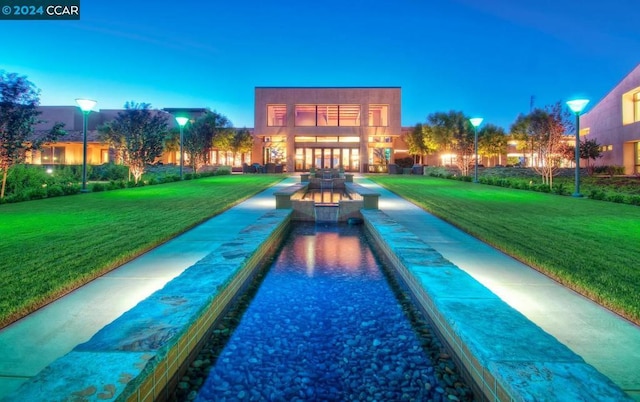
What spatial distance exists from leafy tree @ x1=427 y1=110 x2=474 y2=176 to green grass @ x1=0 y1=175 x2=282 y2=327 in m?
23.3

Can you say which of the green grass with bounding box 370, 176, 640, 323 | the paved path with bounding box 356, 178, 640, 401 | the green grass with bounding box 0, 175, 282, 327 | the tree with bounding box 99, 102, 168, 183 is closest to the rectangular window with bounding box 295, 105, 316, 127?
the tree with bounding box 99, 102, 168, 183

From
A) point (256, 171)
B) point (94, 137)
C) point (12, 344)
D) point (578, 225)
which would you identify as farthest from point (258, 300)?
point (94, 137)

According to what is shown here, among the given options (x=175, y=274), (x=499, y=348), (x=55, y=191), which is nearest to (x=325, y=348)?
(x=499, y=348)

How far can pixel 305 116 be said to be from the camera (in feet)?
145

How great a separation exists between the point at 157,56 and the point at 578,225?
69.1m

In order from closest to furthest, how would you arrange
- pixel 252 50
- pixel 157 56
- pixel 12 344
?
pixel 12 344
pixel 157 56
pixel 252 50

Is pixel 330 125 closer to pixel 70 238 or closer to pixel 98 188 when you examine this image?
pixel 98 188

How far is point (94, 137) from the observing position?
150 ft

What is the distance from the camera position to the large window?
4391 centimetres

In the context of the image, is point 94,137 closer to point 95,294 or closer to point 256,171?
point 256,171

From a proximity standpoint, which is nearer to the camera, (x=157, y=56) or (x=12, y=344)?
(x=12, y=344)

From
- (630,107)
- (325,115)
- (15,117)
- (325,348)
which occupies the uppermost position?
(325,115)

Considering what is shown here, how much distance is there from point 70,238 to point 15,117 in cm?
1000

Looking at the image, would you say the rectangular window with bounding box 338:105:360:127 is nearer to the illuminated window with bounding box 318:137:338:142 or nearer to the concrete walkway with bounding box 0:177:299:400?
the illuminated window with bounding box 318:137:338:142
